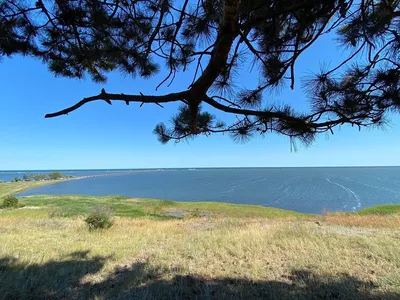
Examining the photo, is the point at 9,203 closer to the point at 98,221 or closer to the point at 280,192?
the point at 98,221

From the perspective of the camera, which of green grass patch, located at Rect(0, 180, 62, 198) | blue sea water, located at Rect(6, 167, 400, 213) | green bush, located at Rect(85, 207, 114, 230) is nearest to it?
green bush, located at Rect(85, 207, 114, 230)

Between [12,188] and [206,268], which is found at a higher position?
[206,268]

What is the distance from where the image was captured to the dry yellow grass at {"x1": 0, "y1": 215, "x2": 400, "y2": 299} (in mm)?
3580

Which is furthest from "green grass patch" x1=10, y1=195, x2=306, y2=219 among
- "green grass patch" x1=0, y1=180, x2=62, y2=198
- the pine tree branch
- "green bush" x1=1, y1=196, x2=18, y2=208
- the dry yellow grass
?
"green grass patch" x1=0, y1=180, x2=62, y2=198

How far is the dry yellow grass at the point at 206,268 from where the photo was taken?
3.58 meters

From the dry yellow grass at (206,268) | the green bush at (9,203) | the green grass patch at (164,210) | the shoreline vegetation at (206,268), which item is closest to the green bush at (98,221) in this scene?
the shoreline vegetation at (206,268)

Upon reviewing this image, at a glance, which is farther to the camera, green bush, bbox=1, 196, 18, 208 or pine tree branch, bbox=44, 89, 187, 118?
green bush, bbox=1, 196, 18, 208

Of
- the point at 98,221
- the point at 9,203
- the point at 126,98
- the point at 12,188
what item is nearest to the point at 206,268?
the point at 126,98

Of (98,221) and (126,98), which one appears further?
(98,221)

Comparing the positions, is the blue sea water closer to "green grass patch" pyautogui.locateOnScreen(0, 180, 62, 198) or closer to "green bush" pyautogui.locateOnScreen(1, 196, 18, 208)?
"green grass patch" pyautogui.locateOnScreen(0, 180, 62, 198)

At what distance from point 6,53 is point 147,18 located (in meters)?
1.65

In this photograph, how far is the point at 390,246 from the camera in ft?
19.4

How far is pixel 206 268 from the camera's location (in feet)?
16.5

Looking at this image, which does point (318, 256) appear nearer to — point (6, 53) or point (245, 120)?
point (245, 120)
